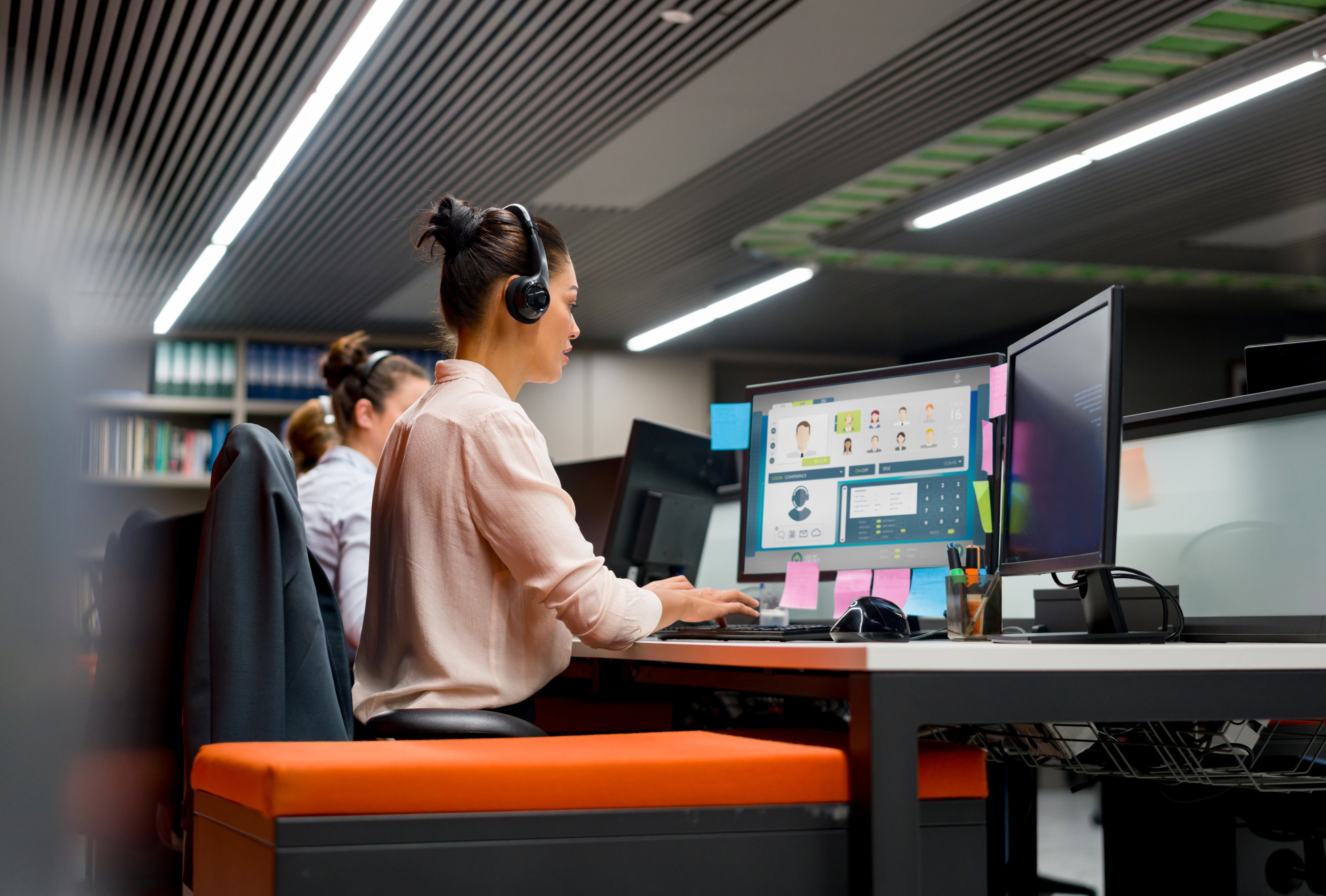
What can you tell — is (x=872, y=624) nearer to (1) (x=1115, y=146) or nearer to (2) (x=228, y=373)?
(1) (x=1115, y=146)

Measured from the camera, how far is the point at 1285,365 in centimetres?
201

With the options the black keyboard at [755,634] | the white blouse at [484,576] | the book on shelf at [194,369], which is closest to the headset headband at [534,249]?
the white blouse at [484,576]

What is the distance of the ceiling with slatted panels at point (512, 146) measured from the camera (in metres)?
3.83

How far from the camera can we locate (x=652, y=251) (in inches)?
251

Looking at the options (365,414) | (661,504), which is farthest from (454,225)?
(365,414)

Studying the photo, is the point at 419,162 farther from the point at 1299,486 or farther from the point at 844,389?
the point at 1299,486

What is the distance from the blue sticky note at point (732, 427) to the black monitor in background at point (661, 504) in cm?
31

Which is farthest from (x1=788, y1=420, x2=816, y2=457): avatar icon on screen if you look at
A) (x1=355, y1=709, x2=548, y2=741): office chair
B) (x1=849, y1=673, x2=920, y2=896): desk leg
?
(x1=849, y1=673, x2=920, y2=896): desk leg

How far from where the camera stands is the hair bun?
1772mm

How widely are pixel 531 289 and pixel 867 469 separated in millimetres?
696

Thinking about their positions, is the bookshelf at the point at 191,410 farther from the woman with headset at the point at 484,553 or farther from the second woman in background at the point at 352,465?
the woman with headset at the point at 484,553

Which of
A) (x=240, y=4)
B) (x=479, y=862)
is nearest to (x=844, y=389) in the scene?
(x=479, y=862)

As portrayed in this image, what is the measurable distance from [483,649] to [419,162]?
3.72 meters

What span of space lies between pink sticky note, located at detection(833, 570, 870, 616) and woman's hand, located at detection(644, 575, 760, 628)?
0.30m
